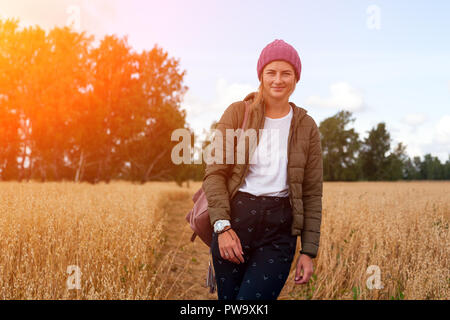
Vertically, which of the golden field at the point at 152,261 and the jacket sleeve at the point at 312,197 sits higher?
the jacket sleeve at the point at 312,197

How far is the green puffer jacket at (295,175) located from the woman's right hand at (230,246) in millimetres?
99

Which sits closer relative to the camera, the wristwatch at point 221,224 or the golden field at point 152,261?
the wristwatch at point 221,224

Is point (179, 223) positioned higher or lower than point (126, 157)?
lower

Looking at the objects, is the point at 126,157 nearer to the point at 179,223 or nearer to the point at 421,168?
the point at 179,223

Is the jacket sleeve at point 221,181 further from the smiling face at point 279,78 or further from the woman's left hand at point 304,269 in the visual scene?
the woman's left hand at point 304,269

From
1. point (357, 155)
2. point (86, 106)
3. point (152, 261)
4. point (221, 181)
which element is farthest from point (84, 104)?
point (357, 155)

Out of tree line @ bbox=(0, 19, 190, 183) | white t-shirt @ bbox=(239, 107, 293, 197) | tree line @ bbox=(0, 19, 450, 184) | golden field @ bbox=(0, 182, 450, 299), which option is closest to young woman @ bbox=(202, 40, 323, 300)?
white t-shirt @ bbox=(239, 107, 293, 197)

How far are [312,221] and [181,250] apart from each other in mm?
5414

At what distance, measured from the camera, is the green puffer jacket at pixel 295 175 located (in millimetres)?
2076

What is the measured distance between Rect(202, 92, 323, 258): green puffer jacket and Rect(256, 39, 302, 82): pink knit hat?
272 millimetres

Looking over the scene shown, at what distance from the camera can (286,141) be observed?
218 cm

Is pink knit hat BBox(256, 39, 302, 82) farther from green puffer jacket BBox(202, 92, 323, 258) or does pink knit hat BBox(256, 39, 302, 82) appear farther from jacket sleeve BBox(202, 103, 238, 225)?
jacket sleeve BBox(202, 103, 238, 225)

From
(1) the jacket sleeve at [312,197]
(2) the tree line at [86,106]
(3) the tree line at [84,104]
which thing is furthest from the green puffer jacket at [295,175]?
(3) the tree line at [84,104]
